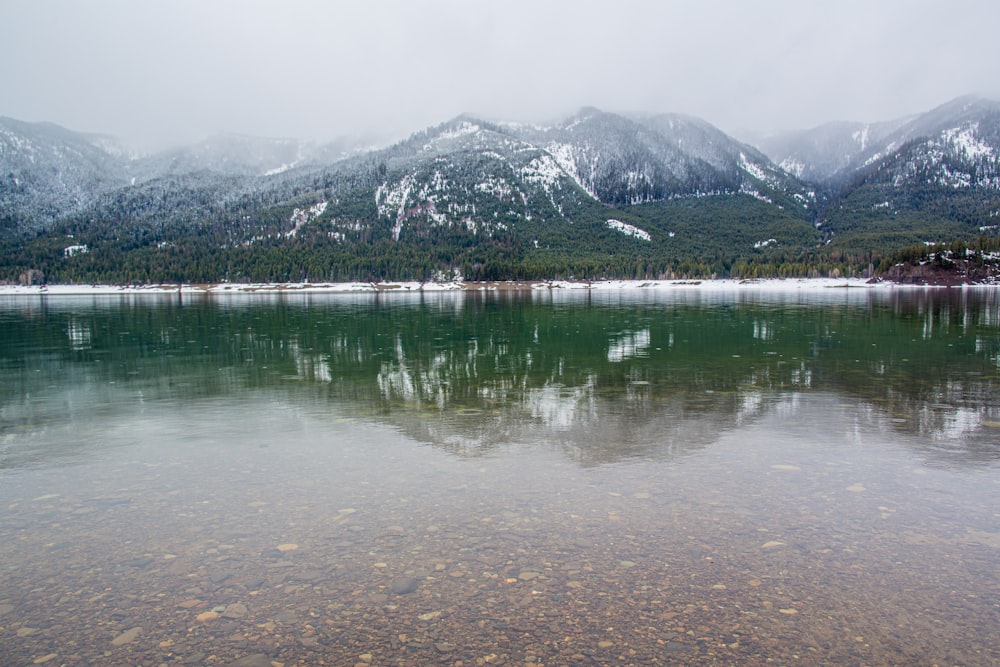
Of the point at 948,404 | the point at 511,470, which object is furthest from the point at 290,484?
the point at 948,404

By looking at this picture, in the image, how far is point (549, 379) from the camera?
24.4m

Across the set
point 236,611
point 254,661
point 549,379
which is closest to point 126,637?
point 236,611

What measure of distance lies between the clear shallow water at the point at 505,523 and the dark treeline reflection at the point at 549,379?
211 mm

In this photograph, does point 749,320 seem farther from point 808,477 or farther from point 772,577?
point 772,577

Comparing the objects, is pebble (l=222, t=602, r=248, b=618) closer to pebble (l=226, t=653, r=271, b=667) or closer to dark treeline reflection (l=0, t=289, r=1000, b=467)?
pebble (l=226, t=653, r=271, b=667)

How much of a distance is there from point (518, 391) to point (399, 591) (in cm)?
1438

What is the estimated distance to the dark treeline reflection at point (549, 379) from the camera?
16.1 metres

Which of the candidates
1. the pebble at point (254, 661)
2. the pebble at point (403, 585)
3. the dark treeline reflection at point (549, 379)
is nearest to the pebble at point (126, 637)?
the pebble at point (254, 661)

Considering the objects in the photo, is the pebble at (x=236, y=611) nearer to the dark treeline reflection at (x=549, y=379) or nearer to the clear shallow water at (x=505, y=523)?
the clear shallow water at (x=505, y=523)

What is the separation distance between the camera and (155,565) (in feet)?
27.6

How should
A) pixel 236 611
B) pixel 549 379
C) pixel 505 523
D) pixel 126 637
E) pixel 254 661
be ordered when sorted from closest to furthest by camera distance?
1. pixel 254 661
2. pixel 126 637
3. pixel 236 611
4. pixel 505 523
5. pixel 549 379

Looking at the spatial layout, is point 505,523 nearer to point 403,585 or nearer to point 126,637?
point 403,585

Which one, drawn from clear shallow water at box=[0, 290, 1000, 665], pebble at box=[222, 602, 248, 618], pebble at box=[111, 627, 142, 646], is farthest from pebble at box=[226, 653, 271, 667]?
pebble at box=[111, 627, 142, 646]

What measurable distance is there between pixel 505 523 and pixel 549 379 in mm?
14795
